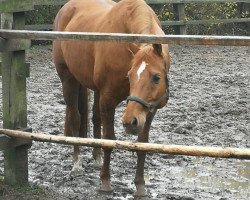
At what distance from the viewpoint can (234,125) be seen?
26.0 feet

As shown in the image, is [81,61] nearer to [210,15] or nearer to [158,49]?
[158,49]

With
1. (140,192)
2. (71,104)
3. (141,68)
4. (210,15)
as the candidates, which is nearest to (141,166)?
(140,192)

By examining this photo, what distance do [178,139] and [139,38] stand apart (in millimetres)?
3092

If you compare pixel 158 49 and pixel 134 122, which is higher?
pixel 158 49

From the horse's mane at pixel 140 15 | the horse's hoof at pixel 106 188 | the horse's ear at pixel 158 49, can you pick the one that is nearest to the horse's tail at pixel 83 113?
the horse's hoof at pixel 106 188

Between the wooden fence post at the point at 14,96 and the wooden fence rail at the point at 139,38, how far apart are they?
23cm

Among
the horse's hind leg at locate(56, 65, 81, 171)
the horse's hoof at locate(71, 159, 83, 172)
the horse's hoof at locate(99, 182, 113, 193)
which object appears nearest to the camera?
the horse's hoof at locate(99, 182, 113, 193)

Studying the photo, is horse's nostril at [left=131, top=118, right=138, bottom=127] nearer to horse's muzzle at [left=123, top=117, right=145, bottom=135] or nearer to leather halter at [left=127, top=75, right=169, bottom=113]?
horse's muzzle at [left=123, top=117, right=145, bottom=135]

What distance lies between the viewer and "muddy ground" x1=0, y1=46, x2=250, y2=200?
18.5 feet

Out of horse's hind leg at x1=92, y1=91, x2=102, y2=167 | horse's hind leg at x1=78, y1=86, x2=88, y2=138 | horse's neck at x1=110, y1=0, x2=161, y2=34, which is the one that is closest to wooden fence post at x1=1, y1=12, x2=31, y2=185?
horse's neck at x1=110, y1=0, x2=161, y2=34

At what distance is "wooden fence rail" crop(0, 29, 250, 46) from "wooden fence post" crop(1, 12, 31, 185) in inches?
9.0

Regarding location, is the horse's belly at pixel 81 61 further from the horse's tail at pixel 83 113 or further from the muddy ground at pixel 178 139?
the muddy ground at pixel 178 139

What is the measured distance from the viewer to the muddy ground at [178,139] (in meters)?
5.65

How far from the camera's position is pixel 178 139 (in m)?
7.23
